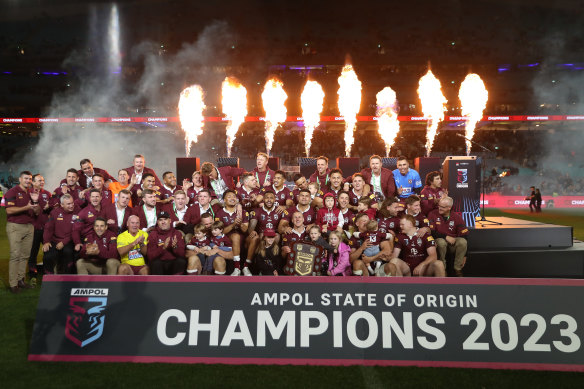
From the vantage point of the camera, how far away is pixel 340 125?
35.5m

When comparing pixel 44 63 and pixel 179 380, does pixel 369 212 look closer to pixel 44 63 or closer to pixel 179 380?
pixel 179 380

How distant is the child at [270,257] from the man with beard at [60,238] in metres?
3.36

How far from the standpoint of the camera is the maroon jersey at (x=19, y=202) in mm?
7191

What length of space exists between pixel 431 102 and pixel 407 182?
29012 mm

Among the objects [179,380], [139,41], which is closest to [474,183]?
[179,380]

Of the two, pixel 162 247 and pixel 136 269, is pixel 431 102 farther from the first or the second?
pixel 136 269

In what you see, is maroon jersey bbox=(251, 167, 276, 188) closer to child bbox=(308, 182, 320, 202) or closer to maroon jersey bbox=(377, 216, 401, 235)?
child bbox=(308, 182, 320, 202)

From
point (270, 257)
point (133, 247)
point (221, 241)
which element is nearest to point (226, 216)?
point (221, 241)

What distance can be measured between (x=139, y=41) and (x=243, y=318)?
39.1 m

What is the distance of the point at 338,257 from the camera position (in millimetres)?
6414

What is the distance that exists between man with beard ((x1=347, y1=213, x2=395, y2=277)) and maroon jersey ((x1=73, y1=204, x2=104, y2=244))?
435cm

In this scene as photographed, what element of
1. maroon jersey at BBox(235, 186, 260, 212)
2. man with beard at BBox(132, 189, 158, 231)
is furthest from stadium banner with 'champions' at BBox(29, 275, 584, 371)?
maroon jersey at BBox(235, 186, 260, 212)

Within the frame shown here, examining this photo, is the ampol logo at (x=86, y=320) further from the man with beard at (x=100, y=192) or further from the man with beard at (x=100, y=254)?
the man with beard at (x=100, y=192)

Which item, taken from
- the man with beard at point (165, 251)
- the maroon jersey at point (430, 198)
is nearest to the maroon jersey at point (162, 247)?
the man with beard at point (165, 251)
